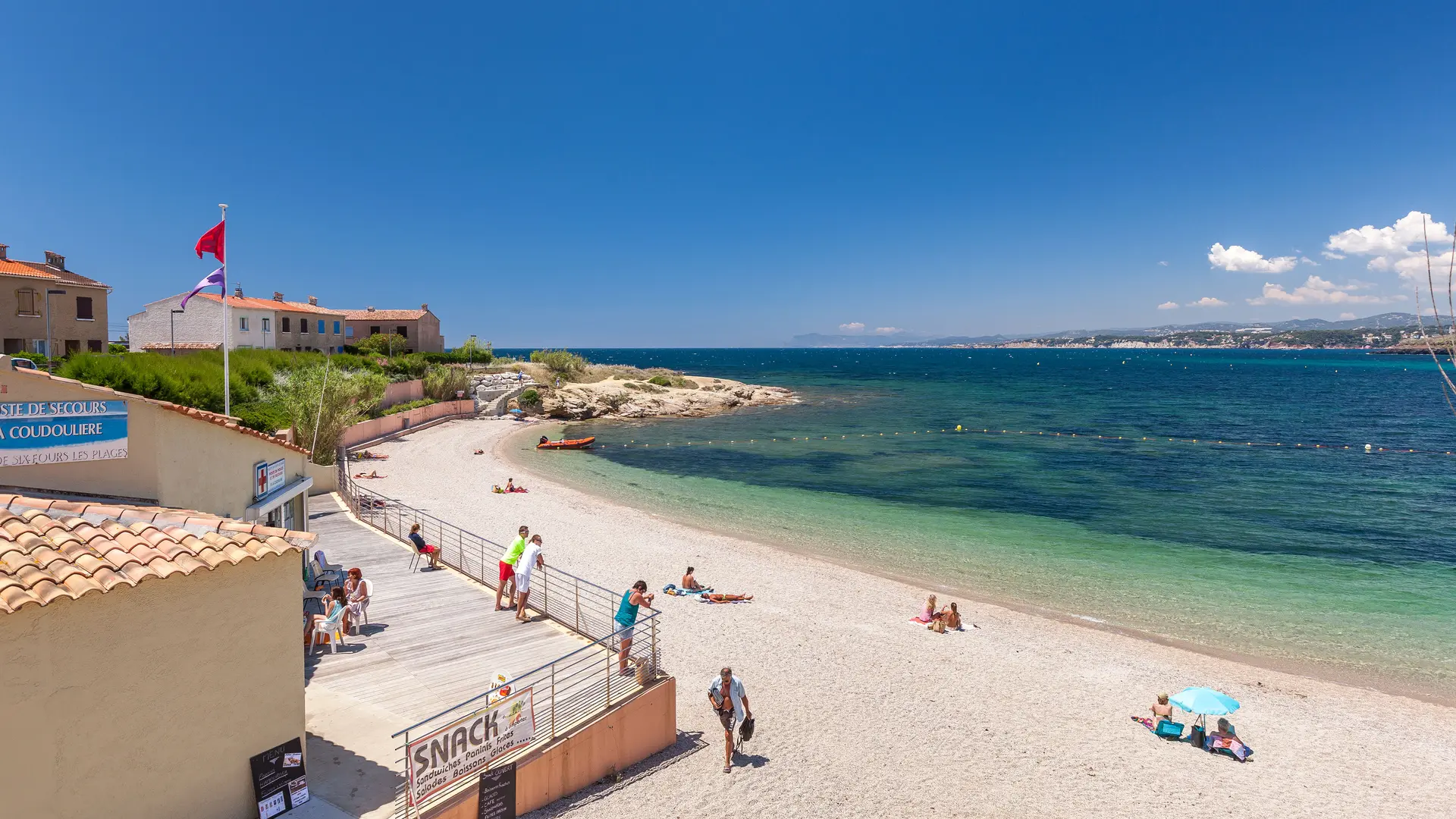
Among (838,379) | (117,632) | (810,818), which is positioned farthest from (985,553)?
(838,379)

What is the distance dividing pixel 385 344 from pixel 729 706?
64.4 meters

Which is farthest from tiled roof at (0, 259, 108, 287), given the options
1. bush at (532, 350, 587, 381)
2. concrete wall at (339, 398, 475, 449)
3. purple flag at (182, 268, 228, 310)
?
bush at (532, 350, 587, 381)

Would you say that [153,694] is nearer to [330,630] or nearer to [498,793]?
[498,793]

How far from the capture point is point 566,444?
4594cm

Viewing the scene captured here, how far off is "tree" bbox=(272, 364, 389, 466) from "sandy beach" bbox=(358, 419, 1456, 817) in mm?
15746

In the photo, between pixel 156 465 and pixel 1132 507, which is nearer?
pixel 156 465

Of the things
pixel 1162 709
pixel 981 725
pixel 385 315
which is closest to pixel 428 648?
pixel 981 725

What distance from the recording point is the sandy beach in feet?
32.9

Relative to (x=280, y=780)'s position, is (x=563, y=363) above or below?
above

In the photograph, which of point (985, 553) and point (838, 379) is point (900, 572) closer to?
point (985, 553)

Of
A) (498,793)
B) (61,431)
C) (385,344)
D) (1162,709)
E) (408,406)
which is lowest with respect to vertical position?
(1162,709)

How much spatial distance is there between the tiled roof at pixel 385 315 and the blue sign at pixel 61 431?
6513cm

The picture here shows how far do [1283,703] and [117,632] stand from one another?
17838 mm

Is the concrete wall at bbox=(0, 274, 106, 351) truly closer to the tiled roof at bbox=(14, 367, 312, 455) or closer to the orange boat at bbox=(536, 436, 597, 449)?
the orange boat at bbox=(536, 436, 597, 449)
